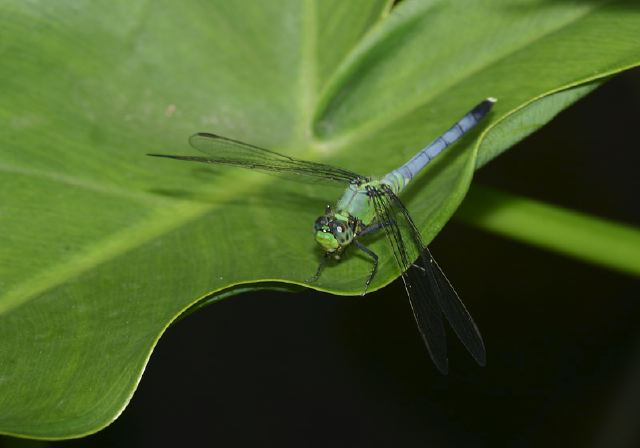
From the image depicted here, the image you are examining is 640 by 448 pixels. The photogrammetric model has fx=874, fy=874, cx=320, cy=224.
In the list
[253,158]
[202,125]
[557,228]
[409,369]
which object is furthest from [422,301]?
[409,369]

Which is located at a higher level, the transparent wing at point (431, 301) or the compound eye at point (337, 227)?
the compound eye at point (337, 227)

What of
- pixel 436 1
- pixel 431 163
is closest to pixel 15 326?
pixel 431 163

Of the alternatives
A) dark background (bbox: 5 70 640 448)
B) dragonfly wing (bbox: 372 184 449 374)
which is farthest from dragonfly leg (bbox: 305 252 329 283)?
dark background (bbox: 5 70 640 448)

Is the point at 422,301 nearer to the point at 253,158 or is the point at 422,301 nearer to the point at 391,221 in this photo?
the point at 391,221

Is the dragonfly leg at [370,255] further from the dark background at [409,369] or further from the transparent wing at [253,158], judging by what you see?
the dark background at [409,369]

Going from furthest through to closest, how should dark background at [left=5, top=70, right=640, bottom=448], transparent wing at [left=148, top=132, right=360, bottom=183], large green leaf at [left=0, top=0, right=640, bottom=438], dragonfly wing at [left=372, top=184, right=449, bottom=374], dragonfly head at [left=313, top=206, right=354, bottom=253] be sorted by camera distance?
dark background at [left=5, top=70, right=640, bottom=448]
transparent wing at [left=148, top=132, right=360, bottom=183]
dragonfly head at [left=313, top=206, right=354, bottom=253]
dragonfly wing at [left=372, top=184, right=449, bottom=374]
large green leaf at [left=0, top=0, right=640, bottom=438]

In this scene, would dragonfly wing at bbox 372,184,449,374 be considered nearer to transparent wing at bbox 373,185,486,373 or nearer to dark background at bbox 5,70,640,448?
transparent wing at bbox 373,185,486,373

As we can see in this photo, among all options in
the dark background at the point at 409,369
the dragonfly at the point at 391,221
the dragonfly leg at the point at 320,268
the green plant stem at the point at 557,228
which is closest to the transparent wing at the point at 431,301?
the dragonfly at the point at 391,221
